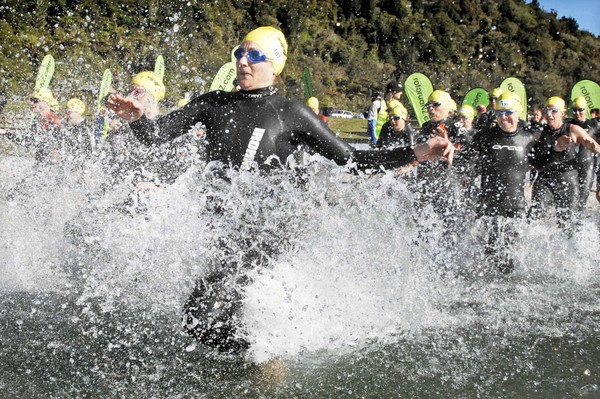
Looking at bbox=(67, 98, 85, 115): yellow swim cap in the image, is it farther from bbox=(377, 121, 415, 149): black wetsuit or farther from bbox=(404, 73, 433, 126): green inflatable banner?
bbox=(404, 73, 433, 126): green inflatable banner

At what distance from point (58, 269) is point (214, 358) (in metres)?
2.57

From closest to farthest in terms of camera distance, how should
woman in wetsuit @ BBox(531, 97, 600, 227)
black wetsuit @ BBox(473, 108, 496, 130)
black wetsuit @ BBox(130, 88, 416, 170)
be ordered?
1. black wetsuit @ BBox(130, 88, 416, 170)
2. woman in wetsuit @ BBox(531, 97, 600, 227)
3. black wetsuit @ BBox(473, 108, 496, 130)

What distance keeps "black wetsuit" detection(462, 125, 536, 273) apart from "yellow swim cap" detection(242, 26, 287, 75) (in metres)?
3.22

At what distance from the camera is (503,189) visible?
6102mm

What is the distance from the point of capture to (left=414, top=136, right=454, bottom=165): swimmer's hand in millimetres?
3350

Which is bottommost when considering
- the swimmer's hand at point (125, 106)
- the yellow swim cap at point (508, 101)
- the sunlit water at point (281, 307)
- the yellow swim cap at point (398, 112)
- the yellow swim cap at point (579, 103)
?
the sunlit water at point (281, 307)

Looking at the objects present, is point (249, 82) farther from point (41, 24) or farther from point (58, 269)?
point (41, 24)

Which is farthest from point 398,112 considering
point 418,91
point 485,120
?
point 418,91

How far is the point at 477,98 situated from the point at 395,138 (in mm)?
5072

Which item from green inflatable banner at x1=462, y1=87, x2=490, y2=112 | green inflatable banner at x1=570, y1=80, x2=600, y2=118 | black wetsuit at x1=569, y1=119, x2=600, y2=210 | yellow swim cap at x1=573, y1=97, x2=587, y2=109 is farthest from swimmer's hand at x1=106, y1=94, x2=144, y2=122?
green inflatable banner at x1=462, y1=87, x2=490, y2=112

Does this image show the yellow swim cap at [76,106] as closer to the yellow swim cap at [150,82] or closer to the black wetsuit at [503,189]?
the yellow swim cap at [150,82]

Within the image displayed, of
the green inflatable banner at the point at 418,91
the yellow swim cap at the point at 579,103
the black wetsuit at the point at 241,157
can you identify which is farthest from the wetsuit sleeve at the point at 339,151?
the green inflatable banner at the point at 418,91

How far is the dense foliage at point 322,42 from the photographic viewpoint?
116 feet

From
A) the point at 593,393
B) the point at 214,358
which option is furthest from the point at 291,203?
the point at 593,393
